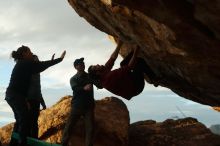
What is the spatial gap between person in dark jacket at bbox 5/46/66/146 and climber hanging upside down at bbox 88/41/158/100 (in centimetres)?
131

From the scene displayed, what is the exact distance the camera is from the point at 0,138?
22.6 m

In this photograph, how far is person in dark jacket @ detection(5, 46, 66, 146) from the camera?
1453cm

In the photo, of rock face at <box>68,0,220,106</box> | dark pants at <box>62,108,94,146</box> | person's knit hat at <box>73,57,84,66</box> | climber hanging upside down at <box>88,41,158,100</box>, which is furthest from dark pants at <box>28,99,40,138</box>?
rock face at <box>68,0,220,106</box>

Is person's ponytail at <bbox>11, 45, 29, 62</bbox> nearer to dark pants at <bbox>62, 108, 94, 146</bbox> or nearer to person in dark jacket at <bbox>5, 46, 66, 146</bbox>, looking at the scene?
person in dark jacket at <bbox>5, 46, 66, 146</bbox>

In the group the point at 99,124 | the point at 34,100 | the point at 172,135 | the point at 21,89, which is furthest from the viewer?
the point at 172,135

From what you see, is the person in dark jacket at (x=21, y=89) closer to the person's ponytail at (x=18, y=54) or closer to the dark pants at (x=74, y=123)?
the person's ponytail at (x=18, y=54)

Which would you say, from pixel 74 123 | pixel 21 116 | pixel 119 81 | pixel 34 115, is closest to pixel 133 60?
pixel 119 81

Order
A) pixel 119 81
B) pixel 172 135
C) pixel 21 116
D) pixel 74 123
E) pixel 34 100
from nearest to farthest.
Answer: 1. pixel 21 116
2. pixel 119 81
3. pixel 74 123
4. pixel 34 100
5. pixel 172 135

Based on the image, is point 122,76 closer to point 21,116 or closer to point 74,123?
point 74,123

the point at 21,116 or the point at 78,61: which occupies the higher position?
the point at 78,61

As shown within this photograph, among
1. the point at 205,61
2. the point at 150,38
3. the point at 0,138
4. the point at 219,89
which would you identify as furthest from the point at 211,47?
the point at 0,138

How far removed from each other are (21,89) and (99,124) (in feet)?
21.1

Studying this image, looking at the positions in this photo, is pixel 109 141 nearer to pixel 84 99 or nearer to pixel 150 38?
pixel 84 99

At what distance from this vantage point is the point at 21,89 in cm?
1481
